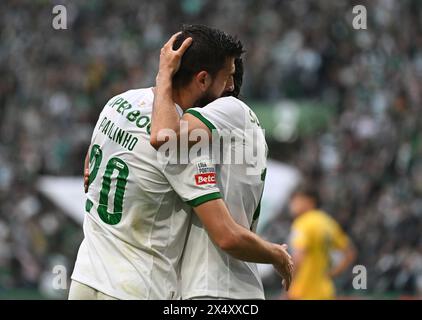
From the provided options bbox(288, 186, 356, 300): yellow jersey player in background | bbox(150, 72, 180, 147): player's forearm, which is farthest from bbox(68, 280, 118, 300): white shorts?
bbox(288, 186, 356, 300): yellow jersey player in background

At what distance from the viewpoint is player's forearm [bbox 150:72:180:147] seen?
3.75 m

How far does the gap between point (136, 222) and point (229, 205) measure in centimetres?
39

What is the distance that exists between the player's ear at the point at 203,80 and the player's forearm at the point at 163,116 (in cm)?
13

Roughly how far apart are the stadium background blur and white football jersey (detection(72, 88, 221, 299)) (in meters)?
7.98

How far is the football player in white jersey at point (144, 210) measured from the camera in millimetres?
3807

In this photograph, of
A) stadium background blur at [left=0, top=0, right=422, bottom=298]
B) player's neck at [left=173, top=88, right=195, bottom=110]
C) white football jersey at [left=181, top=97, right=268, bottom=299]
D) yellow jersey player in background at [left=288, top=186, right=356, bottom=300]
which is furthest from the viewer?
stadium background blur at [left=0, top=0, right=422, bottom=298]

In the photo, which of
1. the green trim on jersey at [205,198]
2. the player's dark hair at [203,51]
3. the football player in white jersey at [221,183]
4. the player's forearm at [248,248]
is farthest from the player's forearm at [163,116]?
the player's forearm at [248,248]

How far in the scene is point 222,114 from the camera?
380 cm

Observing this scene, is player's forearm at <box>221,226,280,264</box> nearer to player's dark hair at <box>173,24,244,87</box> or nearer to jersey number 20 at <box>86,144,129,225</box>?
jersey number 20 at <box>86,144,129,225</box>

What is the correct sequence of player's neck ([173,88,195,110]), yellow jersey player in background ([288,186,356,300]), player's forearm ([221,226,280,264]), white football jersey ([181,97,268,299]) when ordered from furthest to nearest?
yellow jersey player in background ([288,186,356,300])
player's neck ([173,88,195,110])
white football jersey ([181,97,268,299])
player's forearm ([221,226,280,264])

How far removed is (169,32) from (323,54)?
2.73 metres

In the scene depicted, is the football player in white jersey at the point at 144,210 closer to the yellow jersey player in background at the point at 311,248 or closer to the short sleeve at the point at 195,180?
the short sleeve at the point at 195,180
